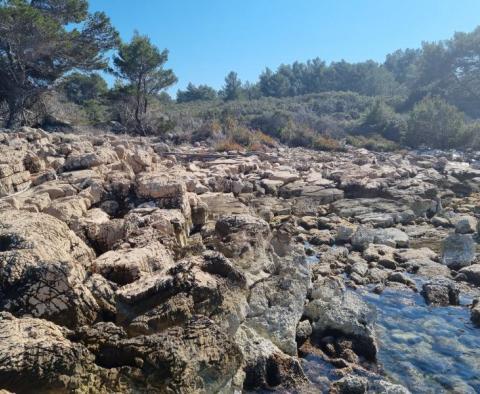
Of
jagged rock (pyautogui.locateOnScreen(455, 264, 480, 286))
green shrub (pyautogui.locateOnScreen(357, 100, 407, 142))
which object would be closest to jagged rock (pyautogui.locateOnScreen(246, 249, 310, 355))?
jagged rock (pyautogui.locateOnScreen(455, 264, 480, 286))

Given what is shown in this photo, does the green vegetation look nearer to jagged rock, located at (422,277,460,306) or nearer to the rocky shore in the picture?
the rocky shore

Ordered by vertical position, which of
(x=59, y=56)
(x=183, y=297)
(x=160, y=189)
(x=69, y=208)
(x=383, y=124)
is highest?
(x=59, y=56)

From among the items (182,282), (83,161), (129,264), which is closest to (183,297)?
(182,282)

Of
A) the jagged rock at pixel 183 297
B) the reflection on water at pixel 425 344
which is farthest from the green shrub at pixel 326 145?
the jagged rock at pixel 183 297

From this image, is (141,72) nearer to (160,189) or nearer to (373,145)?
(373,145)

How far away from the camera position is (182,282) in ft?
15.9

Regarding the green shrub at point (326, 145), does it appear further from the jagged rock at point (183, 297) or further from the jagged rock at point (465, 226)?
the jagged rock at point (183, 297)

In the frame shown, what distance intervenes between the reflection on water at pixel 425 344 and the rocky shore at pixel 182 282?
0.22 metres

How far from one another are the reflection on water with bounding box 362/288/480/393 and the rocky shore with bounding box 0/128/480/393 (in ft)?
0.71

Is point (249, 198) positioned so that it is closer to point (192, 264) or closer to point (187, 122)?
point (192, 264)

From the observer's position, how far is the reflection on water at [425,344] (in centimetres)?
605

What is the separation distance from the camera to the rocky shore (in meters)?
3.69

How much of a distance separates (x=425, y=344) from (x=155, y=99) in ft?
108

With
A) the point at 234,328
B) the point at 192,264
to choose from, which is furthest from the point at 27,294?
the point at 234,328
